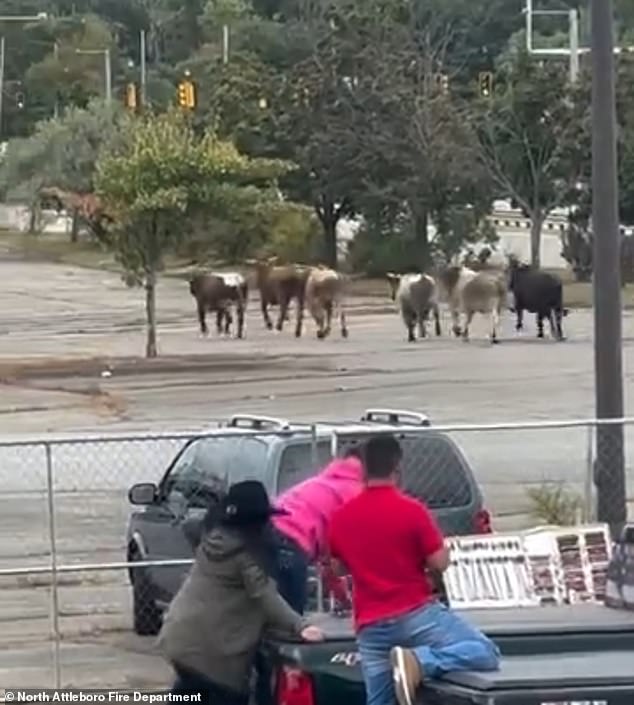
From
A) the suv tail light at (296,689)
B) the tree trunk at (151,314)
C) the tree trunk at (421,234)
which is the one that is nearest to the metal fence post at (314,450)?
the suv tail light at (296,689)

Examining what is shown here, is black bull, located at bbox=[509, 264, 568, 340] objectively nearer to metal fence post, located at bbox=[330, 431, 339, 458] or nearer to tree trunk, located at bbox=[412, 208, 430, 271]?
tree trunk, located at bbox=[412, 208, 430, 271]

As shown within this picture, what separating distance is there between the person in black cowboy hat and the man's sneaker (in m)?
1.64

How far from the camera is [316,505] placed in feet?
38.1

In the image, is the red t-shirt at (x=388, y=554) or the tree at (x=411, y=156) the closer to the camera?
the red t-shirt at (x=388, y=554)

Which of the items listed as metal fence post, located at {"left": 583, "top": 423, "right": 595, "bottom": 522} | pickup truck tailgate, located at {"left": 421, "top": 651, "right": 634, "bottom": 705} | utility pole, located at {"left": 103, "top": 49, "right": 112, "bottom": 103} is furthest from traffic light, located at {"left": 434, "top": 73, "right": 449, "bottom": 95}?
pickup truck tailgate, located at {"left": 421, "top": 651, "right": 634, "bottom": 705}

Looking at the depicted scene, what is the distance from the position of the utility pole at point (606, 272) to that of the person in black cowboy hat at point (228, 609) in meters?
5.29

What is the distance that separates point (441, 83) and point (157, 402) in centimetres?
3706

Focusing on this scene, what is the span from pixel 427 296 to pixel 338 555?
37.0 metres

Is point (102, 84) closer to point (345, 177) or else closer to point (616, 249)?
point (345, 177)

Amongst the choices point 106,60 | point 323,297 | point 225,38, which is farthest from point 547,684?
point 106,60

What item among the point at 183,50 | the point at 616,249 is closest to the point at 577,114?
the point at 616,249

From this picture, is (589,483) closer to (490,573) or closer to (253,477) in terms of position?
(253,477)

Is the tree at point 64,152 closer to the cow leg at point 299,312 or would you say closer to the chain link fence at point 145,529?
the cow leg at point 299,312

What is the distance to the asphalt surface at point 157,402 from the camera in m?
16.4
